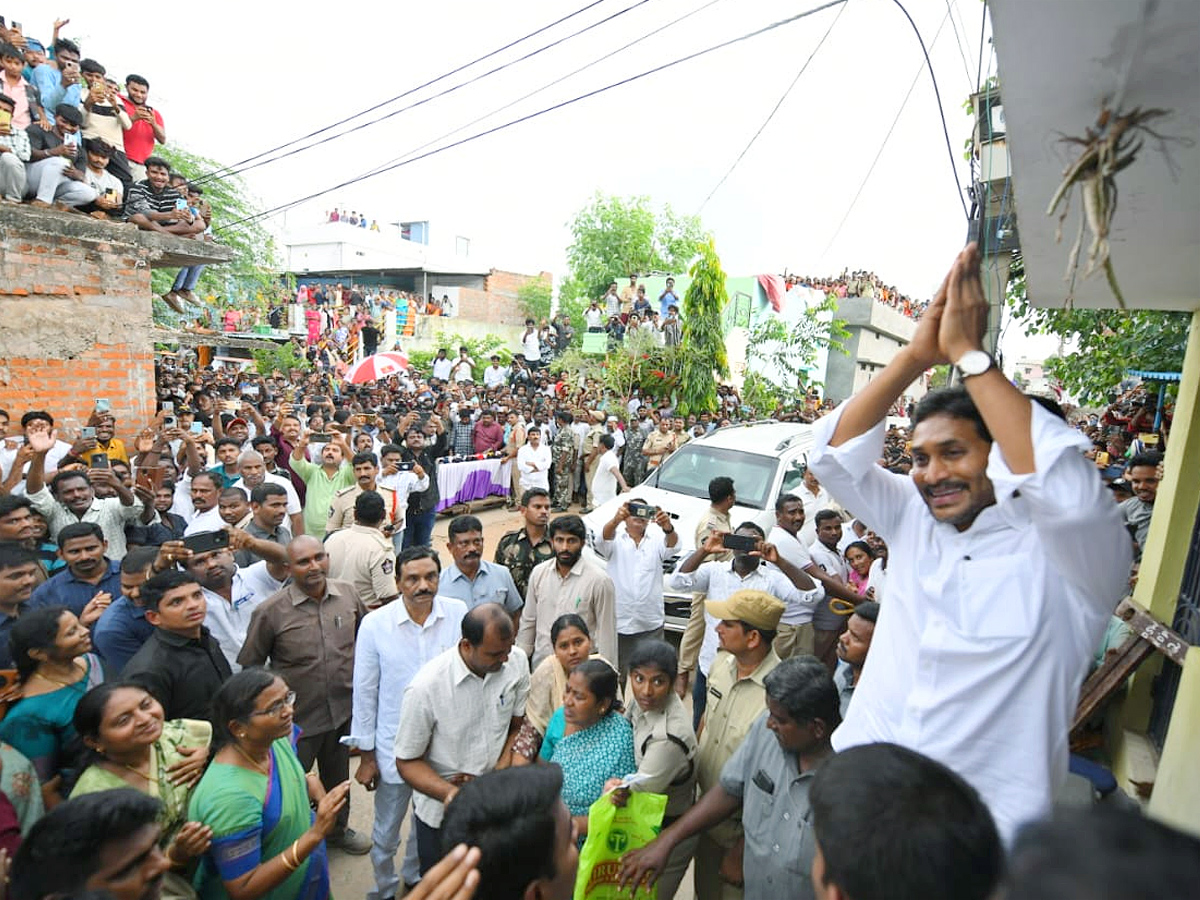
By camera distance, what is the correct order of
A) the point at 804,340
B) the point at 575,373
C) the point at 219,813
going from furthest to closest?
1. the point at 804,340
2. the point at 575,373
3. the point at 219,813

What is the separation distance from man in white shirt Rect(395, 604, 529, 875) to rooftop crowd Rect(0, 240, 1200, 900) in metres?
0.02

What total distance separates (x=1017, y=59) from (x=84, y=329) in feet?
27.9

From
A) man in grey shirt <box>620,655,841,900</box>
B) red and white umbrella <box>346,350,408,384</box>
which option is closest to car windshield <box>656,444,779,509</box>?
man in grey shirt <box>620,655,841,900</box>

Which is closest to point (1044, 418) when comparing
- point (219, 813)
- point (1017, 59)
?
point (1017, 59)

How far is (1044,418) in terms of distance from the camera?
4.68 feet

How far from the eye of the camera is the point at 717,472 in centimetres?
840

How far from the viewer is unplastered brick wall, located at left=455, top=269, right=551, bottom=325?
118ft

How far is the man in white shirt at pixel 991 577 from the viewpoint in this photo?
1438 mm

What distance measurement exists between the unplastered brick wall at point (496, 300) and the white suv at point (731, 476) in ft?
88.8

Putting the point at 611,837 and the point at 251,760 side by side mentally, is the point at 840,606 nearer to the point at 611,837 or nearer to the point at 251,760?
the point at 611,837

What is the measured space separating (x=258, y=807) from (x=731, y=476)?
658 cm

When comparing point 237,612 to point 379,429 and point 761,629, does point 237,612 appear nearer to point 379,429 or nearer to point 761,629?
point 761,629

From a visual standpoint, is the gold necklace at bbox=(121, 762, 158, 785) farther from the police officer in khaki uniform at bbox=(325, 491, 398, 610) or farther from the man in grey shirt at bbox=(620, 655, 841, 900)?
the police officer in khaki uniform at bbox=(325, 491, 398, 610)

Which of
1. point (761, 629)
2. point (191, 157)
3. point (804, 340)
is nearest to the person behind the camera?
point (761, 629)
